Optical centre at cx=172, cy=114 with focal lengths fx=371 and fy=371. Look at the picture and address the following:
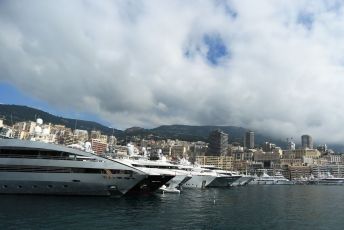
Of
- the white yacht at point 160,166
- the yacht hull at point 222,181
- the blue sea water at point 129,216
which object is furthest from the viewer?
the yacht hull at point 222,181

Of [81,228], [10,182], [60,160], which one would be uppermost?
[60,160]

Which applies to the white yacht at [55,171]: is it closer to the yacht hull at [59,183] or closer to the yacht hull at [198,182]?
the yacht hull at [59,183]

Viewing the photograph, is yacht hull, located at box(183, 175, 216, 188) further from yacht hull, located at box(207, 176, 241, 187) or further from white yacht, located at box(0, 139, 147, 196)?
white yacht, located at box(0, 139, 147, 196)

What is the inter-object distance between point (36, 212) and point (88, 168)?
15163 mm

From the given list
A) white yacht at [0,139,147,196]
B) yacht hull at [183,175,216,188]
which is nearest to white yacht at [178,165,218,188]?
yacht hull at [183,175,216,188]

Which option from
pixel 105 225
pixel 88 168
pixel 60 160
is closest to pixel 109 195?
pixel 88 168

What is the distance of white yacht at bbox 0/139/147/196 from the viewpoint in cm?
5728

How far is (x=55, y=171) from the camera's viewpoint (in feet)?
188

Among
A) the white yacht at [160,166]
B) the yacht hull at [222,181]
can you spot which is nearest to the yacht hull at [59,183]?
the white yacht at [160,166]

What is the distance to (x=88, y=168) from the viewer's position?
57.4 metres

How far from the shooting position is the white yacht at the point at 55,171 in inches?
2255

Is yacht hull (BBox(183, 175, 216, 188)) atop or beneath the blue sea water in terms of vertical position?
atop

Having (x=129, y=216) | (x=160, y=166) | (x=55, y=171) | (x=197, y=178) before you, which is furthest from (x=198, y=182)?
(x=129, y=216)

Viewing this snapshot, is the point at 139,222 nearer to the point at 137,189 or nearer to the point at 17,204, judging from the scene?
the point at 17,204
